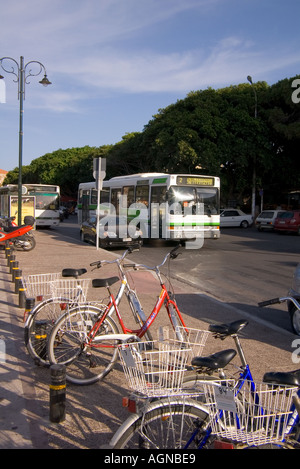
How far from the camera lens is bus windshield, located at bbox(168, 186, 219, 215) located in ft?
58.2

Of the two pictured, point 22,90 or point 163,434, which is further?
point 22,90

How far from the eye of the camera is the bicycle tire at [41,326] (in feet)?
15.9

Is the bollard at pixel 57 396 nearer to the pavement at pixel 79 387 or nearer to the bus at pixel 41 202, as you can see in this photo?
the pavement at pixel 79 387

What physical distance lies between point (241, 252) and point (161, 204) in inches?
143

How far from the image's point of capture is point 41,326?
16.2ft

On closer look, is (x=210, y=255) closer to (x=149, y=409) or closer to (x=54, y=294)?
(x=54, y=294)

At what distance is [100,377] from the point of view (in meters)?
4.50

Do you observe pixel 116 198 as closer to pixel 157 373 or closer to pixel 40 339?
pixel 40 339

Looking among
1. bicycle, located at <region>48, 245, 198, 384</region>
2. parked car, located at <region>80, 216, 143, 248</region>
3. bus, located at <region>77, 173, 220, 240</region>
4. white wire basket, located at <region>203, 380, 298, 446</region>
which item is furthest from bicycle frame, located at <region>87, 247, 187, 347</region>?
bus, located at <region>77, 173, 220, 240</region>

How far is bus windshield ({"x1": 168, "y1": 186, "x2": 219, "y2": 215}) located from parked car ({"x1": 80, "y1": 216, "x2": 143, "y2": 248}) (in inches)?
79.7

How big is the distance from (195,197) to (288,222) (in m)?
11.4

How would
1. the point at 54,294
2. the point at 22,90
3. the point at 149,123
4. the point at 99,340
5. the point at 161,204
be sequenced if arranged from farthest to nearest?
the point at 149,123 → the point at 22,90 → the point at 161,204 → the point at 54,294 → the point at 99,340

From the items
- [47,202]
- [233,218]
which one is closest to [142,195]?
→ [47,202]
